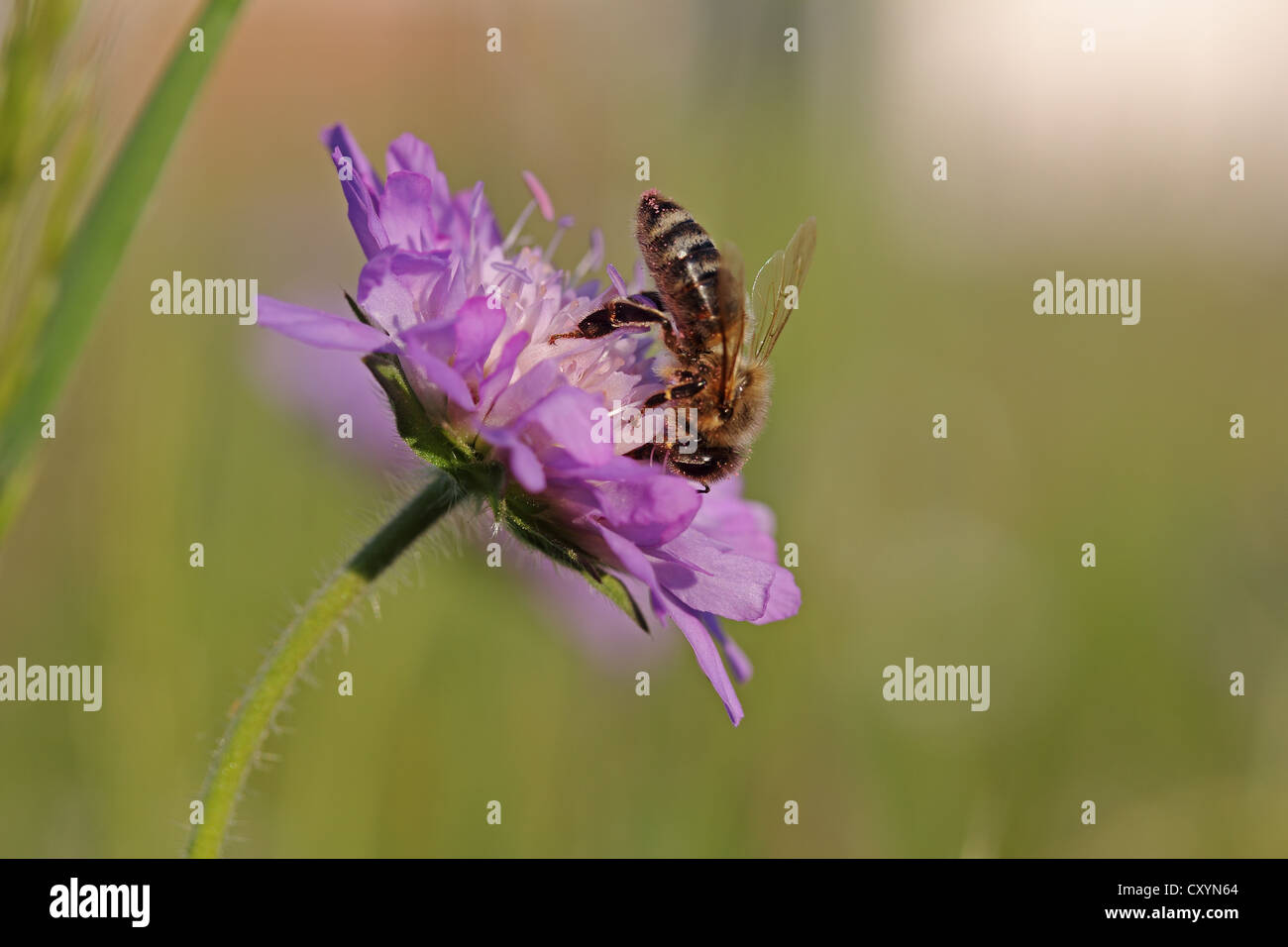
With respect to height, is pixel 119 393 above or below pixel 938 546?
above

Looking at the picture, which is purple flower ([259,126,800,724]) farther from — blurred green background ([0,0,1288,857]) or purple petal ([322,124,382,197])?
blurred green background ([0,0,1288,857])

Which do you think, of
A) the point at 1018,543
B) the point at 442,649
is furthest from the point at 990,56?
the point at 442,649

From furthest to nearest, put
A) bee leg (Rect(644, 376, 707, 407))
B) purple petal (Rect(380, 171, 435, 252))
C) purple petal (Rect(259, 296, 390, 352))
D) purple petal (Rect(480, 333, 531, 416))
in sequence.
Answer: bee leg (Rect(644, 376, 707, 407)) < purple petal (Rect(480, 333, 531, 416)) < purple petal (Rect(380, 171, 435, 252)) < purple petal (Rect(259, 296, 390, 352))

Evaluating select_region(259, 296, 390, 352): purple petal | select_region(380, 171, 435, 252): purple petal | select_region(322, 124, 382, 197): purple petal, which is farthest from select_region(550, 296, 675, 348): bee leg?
select_region(259, 296, 390, 352): purple petal

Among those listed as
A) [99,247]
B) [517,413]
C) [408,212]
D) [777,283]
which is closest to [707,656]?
[517,413]

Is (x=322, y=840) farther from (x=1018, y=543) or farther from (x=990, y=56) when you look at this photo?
(x=990, y=56)

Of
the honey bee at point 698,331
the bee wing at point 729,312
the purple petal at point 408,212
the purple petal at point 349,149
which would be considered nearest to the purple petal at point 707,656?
the honey bee at point 698,331

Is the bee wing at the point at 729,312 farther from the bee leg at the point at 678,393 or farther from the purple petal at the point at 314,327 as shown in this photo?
the purple petal at the point at 314,327
